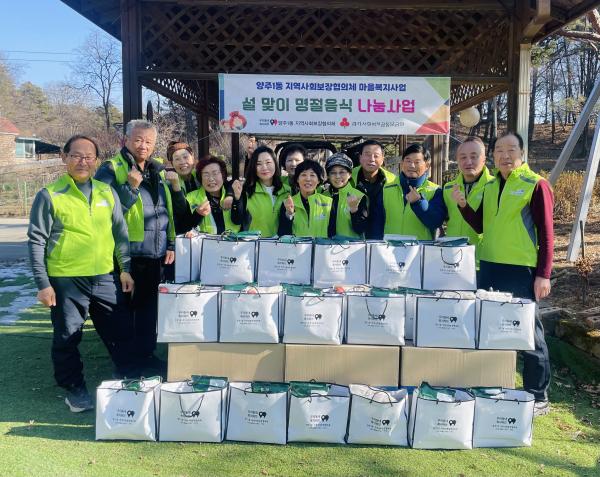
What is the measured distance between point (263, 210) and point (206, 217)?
479mm

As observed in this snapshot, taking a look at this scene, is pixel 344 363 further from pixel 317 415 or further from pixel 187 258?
pixel 187 258

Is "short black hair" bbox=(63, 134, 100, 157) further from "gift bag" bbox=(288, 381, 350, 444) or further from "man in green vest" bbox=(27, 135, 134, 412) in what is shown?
"gift bag" bbox=(288, 381, 350, 444)

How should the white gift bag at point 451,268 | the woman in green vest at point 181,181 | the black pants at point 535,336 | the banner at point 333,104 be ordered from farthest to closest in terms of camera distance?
1. the banner at point 333,104
2. the woman in green vest at point 181,181
3. the black pants at point 535,336
4. the white gift bag at point 451,268

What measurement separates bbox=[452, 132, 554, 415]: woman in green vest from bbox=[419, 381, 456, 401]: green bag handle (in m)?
0.88

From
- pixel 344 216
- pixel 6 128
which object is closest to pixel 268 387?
pixel 344 216

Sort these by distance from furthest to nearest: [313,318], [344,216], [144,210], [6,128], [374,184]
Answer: [6,128] → [374,184] → [344,216] → [144,210] → [313,318]

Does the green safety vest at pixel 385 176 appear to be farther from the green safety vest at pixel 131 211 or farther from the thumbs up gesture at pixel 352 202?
the green safety vest at pixel 131 211

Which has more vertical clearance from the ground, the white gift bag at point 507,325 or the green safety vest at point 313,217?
the green safety vest at point 313,217

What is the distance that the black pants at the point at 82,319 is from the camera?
3740mm

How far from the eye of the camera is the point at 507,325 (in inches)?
137

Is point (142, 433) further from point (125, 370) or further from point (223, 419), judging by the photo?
point (125, 370)

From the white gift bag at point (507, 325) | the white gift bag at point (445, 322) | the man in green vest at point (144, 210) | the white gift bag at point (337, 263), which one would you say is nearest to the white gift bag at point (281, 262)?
the white gift bag at point (337, 263)

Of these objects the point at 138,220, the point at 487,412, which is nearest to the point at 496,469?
the point at 487,412

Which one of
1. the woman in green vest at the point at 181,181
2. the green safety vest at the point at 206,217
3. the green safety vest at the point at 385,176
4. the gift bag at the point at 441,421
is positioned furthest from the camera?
the green safety vest at the point at 385,176
